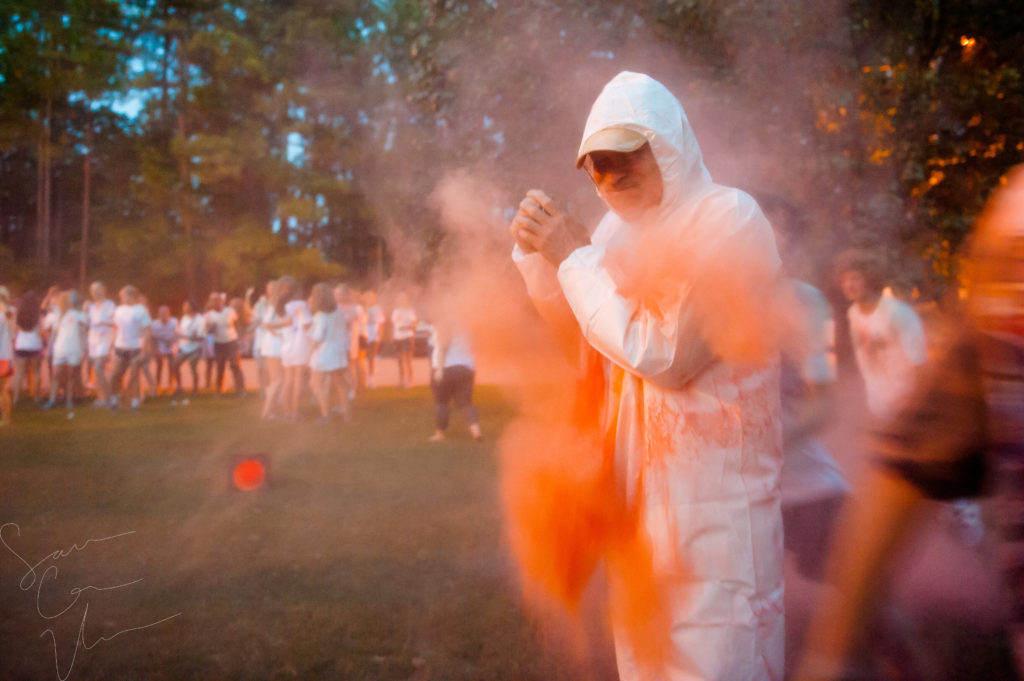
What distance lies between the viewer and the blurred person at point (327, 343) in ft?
30.0

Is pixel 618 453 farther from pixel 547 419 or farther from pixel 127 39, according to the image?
pixel 127 39

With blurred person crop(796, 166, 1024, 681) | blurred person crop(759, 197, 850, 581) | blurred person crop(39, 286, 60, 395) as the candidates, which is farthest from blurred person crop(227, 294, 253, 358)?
blurred person crop(796, 166, 1024, 681)

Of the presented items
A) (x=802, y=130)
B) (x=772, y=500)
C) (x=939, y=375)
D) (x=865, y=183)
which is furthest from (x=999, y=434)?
(x=865, y=183)

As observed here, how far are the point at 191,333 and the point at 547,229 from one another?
1167 cm

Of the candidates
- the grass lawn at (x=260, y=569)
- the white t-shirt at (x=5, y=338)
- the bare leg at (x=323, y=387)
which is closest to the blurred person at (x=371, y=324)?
the bare leg at (x=323, y=387)

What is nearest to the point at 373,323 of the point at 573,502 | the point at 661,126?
the point at 573,502

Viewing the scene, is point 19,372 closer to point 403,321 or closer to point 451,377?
point 403,321

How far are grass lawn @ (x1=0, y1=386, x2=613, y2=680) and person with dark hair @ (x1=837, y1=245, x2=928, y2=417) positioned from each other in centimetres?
236

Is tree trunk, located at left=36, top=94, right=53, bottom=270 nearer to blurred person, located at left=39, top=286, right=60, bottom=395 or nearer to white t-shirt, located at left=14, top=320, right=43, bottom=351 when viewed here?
blurred person, located at left=39, top=286, right=60, bottom=395

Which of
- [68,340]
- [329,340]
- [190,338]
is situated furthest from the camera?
[190,338]

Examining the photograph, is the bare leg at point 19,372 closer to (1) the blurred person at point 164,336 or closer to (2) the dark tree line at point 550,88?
(2) the dark tree line at point 550,88

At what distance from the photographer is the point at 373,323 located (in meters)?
13.5

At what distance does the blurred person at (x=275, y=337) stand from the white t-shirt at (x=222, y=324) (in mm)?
1508

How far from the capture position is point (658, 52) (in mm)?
7105
